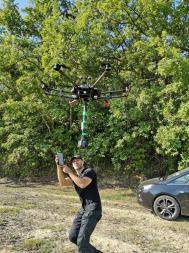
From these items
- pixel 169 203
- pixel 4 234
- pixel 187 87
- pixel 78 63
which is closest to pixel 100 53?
pixel 78 63

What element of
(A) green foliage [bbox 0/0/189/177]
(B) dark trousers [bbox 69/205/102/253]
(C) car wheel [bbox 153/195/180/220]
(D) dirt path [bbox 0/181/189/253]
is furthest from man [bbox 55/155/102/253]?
(A) green foliage [bbox 0/0/189/177]

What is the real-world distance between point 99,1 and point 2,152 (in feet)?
29.9

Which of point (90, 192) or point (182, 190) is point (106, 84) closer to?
point (182, 190)

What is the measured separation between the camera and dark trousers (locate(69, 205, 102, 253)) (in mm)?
6309

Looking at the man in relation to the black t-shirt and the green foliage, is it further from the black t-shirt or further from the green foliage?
the green foliage

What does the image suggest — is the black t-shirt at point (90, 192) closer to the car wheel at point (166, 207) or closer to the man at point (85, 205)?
the man at point (85, 205)

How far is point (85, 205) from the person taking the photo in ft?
21.5

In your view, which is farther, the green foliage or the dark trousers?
the green foliage

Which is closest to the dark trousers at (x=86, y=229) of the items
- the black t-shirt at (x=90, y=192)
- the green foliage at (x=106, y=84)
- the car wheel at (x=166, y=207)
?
Answer: the black t-shirt at (x=90, y=192)

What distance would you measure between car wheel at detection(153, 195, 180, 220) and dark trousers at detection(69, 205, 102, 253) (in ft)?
14.1

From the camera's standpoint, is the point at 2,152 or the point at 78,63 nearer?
the point at 78,63

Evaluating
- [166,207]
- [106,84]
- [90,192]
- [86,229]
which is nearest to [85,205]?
[90,192]

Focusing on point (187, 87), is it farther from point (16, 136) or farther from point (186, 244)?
point (16, 136)

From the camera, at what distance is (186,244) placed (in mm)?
8117
